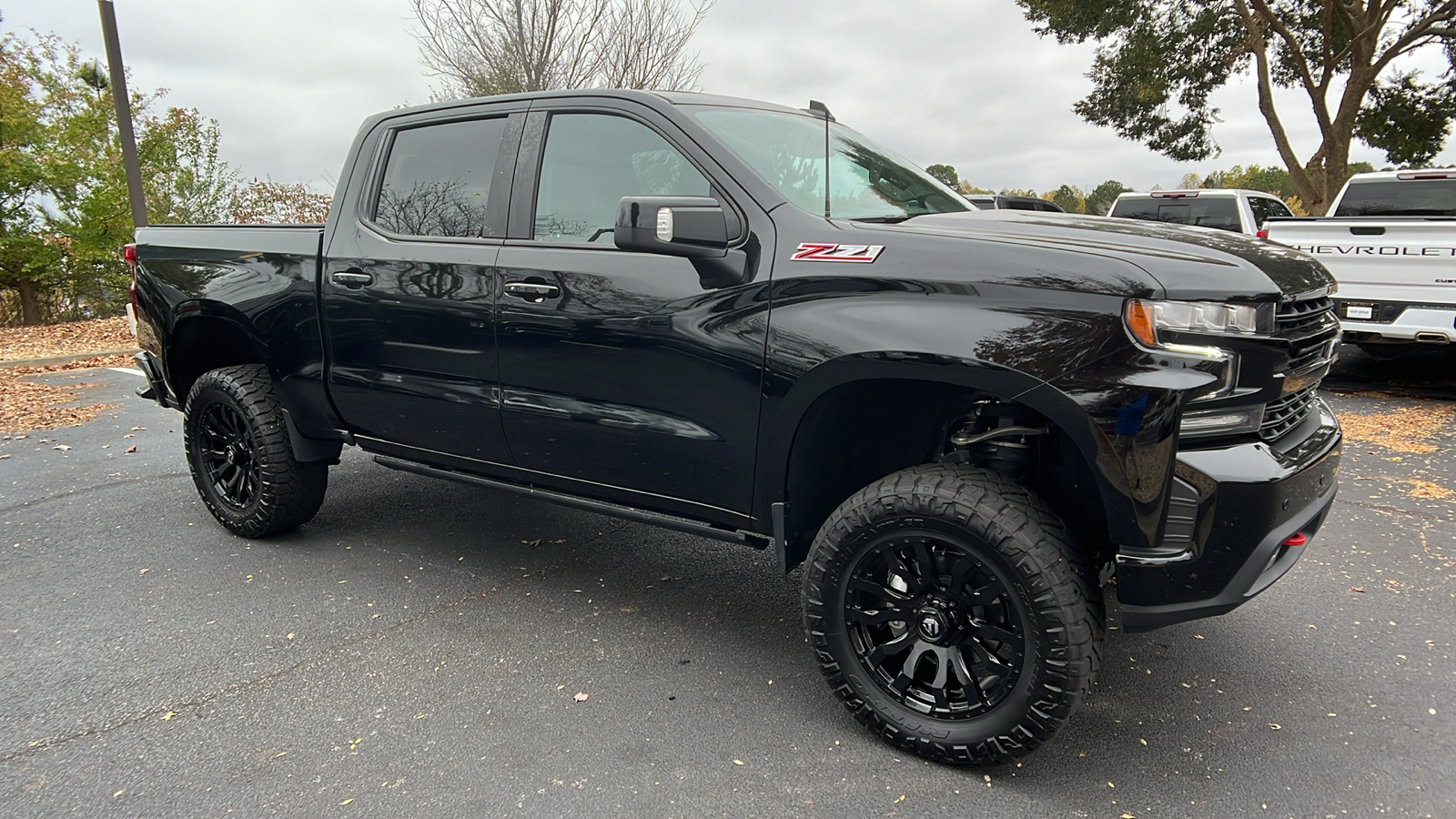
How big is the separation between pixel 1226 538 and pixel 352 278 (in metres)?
3.22

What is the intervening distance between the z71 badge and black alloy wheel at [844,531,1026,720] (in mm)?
782

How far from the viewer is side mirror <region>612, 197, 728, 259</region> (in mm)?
2516

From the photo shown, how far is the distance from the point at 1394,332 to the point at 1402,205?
286cm

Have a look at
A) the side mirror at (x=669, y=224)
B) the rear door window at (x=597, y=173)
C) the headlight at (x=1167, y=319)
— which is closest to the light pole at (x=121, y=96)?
the rear door window at (x=597, y=173)

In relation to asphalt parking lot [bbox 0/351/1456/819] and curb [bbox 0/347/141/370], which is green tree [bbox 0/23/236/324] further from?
asphalt parking lot [bbox 0/351/1456/819]

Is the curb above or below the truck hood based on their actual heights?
below

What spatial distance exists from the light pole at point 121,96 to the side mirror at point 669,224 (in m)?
9.43

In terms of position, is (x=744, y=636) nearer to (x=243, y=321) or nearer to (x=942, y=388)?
(x=942, y=388)

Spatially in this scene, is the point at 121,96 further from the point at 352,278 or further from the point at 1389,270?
the point at 1389,270

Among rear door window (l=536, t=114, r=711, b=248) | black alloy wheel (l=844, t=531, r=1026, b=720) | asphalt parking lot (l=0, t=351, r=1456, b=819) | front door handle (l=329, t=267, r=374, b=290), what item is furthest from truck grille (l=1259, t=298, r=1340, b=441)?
front door handle (l=329, t=267, r=374, b=290)

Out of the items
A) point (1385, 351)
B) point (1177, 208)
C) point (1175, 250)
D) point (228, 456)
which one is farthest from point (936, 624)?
point (1177, 208)

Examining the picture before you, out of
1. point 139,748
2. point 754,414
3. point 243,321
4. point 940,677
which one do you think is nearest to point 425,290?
point 243,321

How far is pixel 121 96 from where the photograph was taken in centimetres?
1005

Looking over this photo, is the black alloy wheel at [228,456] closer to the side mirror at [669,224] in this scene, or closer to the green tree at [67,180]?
the side mirror at [669,224]
